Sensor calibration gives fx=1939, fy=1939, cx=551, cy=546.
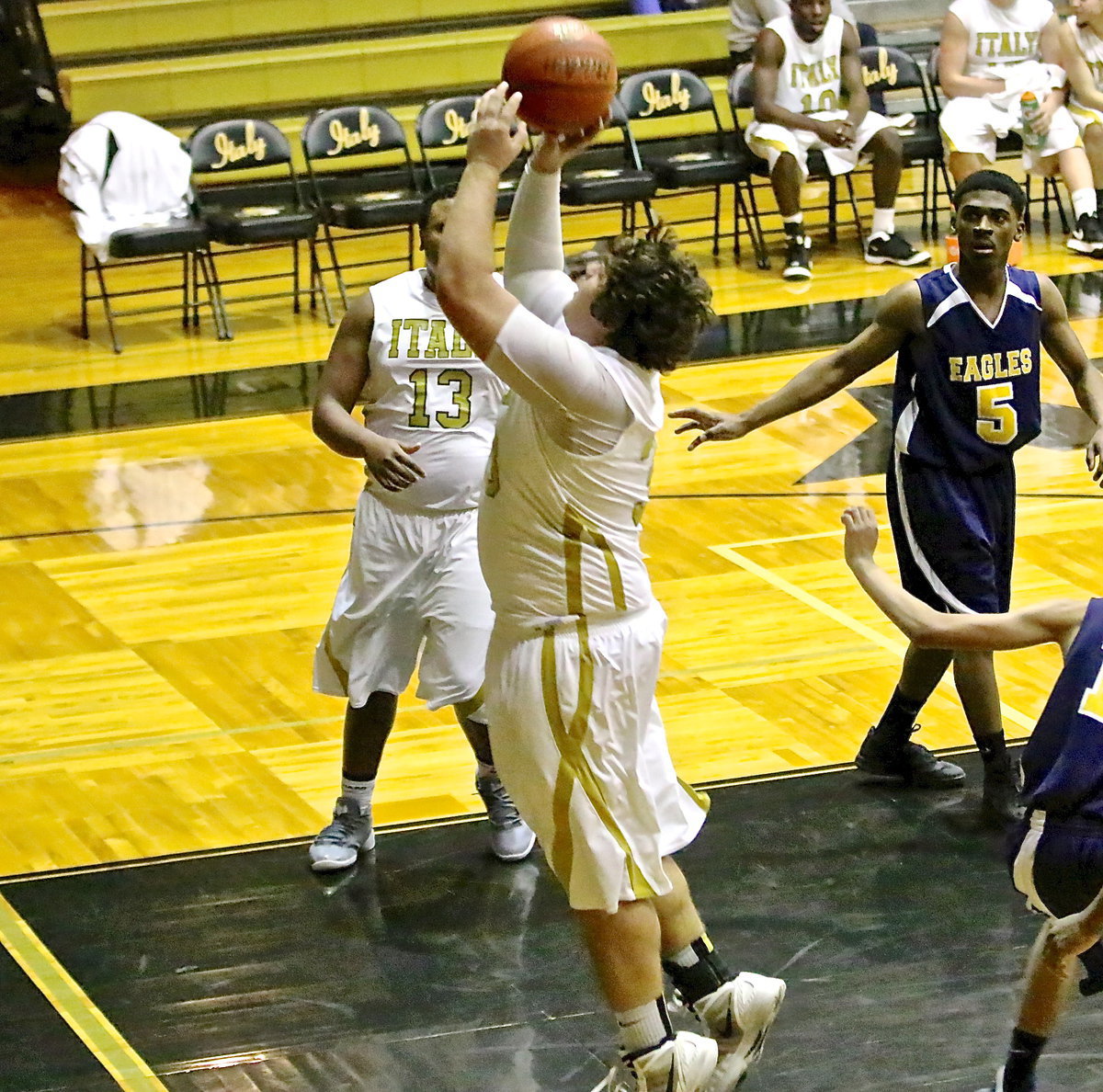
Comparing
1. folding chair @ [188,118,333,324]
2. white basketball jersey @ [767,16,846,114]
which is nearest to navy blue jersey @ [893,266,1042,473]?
folding chair @ [188,118,333,324]

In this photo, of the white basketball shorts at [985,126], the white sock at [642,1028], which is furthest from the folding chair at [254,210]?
the white sock at [642,1028]

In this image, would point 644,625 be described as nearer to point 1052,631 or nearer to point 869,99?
point 1052,631

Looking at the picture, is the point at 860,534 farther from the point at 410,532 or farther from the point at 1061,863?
the point at 410,532

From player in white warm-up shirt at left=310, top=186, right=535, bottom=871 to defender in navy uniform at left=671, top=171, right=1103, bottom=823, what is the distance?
78 cm

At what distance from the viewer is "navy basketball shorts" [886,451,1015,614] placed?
191 inches

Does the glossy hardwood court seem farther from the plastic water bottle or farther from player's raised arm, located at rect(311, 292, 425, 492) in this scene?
the plastic water bottle

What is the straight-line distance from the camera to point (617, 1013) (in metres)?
3.54

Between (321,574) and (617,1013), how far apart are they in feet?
11.6

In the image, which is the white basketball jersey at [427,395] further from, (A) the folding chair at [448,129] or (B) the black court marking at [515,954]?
(A) the folding chair at [448,129]

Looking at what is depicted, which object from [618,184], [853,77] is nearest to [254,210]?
[618,184]

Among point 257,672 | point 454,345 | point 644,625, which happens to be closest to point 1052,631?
point 644,625

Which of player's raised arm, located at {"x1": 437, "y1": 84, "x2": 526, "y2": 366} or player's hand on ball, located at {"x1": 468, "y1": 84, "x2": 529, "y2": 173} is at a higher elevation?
player's hand on ball, located at {"x1": 468, "y1": 84, "x2": 529, "y2": 173}

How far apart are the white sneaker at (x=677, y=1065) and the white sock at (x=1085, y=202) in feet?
28.6

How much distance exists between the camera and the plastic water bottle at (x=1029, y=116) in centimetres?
1118
